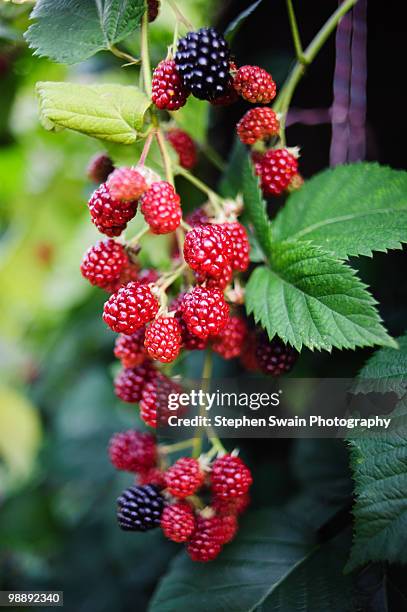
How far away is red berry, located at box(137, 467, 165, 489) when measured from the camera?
87 cm

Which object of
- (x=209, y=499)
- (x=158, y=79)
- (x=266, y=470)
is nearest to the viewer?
(x=158, y=79)

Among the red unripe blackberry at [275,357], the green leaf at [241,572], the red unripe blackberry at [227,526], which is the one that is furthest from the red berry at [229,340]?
the green leaf at [241,572]

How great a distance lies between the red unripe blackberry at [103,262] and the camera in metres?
0.78

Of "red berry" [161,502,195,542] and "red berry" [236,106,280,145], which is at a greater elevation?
"red berry" [236,106,280,145]

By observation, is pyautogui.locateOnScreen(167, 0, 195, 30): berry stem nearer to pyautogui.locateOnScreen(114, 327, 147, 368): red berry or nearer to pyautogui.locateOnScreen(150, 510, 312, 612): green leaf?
pyautogui.locateOnScreen(114, 327, 147, 368): red berry

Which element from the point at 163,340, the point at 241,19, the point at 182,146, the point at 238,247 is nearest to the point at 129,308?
the point at 163,340

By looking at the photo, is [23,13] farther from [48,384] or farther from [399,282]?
[48,384]

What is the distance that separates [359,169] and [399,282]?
297 millimetres

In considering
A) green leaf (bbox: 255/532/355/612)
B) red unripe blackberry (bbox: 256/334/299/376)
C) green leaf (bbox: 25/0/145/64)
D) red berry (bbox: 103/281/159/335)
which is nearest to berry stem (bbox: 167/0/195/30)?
green leaf (bbox: 25/0/145/64)

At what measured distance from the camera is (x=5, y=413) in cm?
217

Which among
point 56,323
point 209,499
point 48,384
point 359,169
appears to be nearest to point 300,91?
point 359,169

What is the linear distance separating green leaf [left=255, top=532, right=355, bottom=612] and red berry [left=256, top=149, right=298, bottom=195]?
635 millimetres

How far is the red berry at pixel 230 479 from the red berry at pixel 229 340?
17cm

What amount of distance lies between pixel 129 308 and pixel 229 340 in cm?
21
